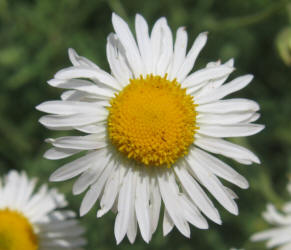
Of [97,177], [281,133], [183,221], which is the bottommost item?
[183,221]

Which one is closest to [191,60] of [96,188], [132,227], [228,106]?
[228,106]

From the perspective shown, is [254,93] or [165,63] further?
[254,93]

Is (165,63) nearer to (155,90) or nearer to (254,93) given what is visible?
(155,90)

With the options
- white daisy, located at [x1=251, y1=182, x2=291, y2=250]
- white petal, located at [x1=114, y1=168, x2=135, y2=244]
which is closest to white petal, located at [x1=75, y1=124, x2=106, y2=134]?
white petal, located at [x1=114, y1=168, x2=135, y2=244]

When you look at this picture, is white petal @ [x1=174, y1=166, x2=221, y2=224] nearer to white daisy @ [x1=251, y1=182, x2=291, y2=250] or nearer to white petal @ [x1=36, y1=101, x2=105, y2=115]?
white petal @ [x1=36, y1=101, x2=105, y2=115]

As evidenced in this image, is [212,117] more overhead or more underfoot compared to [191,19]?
more underfoot

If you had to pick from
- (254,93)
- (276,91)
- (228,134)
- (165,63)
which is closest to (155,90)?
(165,63)

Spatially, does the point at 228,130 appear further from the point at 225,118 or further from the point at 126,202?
the point at 126,202
